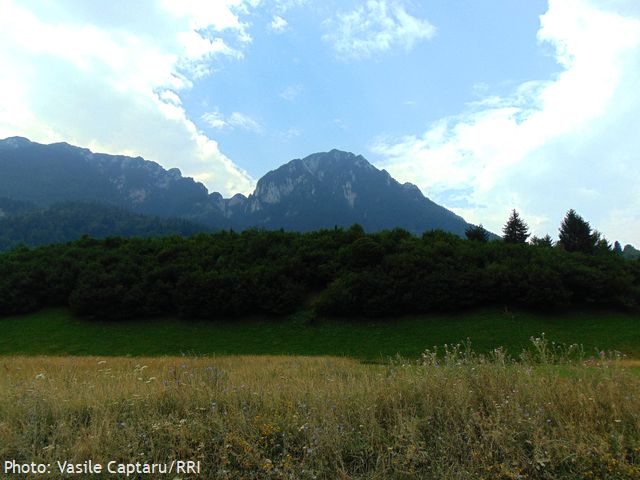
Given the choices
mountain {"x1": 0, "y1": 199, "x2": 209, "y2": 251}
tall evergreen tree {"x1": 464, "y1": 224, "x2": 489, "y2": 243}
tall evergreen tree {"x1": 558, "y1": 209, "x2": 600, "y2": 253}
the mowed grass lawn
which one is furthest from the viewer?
mountain {"x1": 0, "y1": 199, "x2": 209, "y2": 251}

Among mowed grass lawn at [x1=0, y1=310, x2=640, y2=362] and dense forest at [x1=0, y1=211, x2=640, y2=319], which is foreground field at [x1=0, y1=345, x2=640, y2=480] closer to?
mowed grass lawn at [x1=0, y1=310, x2=640, y2=362]

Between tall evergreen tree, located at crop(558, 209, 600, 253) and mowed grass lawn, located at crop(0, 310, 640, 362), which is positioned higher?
tall evergreen tree, located at crop(558, 209, 600, 253)

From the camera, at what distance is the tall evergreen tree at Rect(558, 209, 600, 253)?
2062 inches

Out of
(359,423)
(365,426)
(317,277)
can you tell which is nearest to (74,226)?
(317,277)

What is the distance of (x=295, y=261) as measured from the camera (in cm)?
3378

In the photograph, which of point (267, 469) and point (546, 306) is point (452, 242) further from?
point (267, 469)

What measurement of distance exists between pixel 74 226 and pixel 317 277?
17745 centimetres

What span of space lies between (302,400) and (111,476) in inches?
79.0

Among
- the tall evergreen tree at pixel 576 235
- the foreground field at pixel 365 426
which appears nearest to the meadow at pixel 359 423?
the foreground field at pixel 365 426

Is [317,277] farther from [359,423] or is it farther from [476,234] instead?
[359,423]

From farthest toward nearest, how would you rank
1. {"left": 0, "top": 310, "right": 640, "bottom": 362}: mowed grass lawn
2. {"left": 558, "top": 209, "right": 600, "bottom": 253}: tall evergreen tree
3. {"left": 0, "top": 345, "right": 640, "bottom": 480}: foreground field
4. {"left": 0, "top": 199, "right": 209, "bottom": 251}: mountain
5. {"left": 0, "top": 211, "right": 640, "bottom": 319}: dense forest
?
1. {"left": 0, "top": 199, "right": 209, "bottom": 251}: mountain
2. {"left": 558, "top": 209, "right": 600, "bottom": 253}: tall evergreen tree
3. {"left": 0, "top": 211, "right": 640, "bottom": 319}: dense forest
4. {"left": 0, "top": 310, "right": 640, "bottom": 362}: mowed grass lawn
5. {"left": 0, "top": 345, "right": 640, "bottom": 480}: foreground field

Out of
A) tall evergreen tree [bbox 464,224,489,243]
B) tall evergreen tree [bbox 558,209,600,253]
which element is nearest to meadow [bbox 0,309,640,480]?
tall evergreen tree [bbox 464,224,489,243]

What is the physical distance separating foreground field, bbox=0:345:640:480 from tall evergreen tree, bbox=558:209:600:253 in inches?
2216

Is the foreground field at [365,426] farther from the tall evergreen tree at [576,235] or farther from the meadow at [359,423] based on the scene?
the tall evergreen tree at [576,235]
